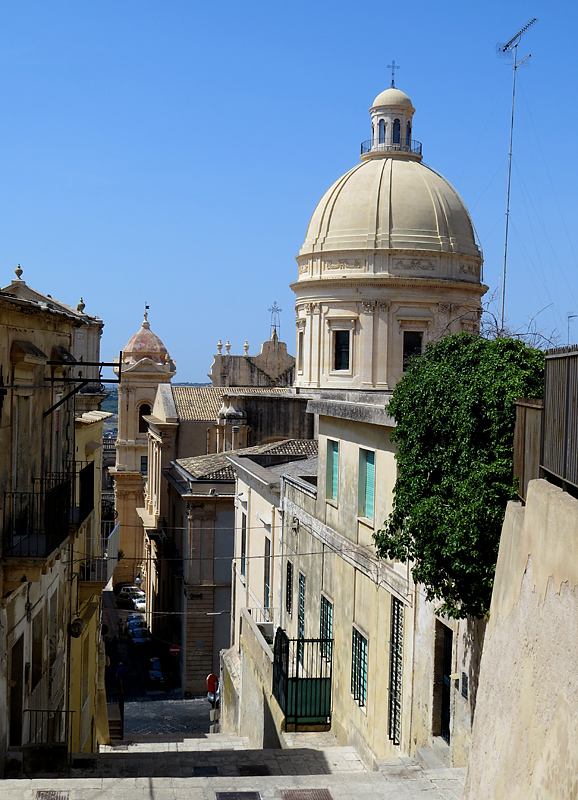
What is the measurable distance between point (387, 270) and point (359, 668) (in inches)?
858

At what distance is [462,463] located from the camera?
328 inches

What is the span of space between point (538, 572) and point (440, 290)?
27.6 m

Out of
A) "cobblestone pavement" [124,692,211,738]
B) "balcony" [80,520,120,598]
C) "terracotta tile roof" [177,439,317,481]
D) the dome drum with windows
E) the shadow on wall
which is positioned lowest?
"cobblestone pavement" [124,692,211,738]

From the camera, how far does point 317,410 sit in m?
15.5

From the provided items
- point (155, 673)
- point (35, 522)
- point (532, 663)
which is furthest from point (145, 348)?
point (532, 663)

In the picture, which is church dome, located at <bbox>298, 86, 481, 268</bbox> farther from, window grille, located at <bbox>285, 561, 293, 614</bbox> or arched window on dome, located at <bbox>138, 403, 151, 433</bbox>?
arched window on dome, located at <bbox>138, 403, 151, 433</bbox>

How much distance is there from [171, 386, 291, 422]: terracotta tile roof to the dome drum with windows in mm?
6856

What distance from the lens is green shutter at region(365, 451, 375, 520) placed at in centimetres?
1310

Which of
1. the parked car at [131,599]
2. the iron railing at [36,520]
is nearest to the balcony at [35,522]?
the iron railing at [36,520]

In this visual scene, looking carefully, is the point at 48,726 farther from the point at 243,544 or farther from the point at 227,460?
the point at 227,460

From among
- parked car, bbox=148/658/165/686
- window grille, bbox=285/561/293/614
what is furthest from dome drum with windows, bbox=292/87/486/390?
window grille, bbox=285/561/293/614

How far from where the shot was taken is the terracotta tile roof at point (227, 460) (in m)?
27.7

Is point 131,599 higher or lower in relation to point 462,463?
lower

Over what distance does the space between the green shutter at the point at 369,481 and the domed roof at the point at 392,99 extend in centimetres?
2596
